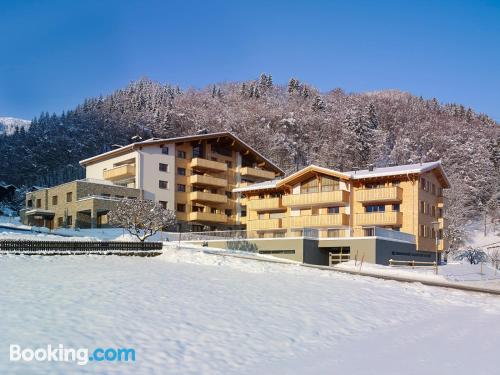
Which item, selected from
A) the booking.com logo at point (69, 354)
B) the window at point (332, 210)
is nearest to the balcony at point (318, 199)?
the window at point (332, 210)

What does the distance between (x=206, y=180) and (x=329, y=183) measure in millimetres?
19551

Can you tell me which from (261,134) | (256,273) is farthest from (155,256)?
(261,134)

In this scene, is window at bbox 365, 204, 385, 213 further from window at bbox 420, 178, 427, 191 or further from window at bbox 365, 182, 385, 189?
window at bbox 420, 178, 427, 191

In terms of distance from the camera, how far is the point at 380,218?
142 feet

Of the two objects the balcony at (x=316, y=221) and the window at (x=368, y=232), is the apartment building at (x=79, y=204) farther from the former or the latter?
the window at (x=368, y=232)

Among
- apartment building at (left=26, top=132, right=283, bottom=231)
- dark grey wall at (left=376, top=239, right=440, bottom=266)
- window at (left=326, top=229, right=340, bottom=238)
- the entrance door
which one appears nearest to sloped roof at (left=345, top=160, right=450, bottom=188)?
window at (left=326, top=229, right=340, bottom=238)

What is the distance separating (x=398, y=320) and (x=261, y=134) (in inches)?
3733

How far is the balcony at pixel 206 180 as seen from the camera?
61875 mm

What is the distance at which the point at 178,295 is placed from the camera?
664 inches

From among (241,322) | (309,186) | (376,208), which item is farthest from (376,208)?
(241,322)

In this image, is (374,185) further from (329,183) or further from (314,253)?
(314,253)

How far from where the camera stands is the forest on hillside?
9875cm

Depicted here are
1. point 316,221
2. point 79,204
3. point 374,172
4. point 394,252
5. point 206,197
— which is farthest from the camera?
point 206,197

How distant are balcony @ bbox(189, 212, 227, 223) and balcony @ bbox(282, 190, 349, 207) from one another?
49.3ft
